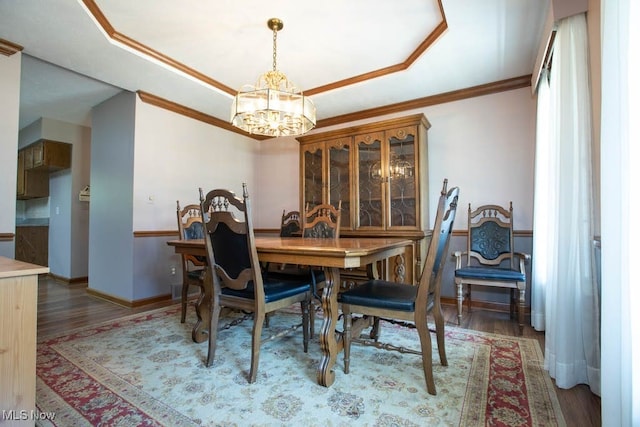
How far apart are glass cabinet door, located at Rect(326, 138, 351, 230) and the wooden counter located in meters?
2.85

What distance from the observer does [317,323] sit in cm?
262

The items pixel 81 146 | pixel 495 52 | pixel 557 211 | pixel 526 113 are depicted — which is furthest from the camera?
pixel 81 146

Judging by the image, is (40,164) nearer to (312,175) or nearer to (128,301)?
(128,301)

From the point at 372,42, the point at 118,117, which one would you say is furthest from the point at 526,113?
the point at 118,117

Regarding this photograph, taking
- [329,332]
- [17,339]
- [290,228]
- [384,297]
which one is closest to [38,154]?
[290,228]

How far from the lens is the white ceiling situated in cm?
209

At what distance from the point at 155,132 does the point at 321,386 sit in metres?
3.27

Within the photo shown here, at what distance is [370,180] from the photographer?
138 inches

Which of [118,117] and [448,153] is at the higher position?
[118,117]

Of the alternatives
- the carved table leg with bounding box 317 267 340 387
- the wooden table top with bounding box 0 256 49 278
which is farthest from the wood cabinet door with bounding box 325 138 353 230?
the wooden table top with bounding box 0 256 49 278

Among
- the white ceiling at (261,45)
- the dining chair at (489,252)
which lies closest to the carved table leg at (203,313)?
the white ceiling at (261,45)

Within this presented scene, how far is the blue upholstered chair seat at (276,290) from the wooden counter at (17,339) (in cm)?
89

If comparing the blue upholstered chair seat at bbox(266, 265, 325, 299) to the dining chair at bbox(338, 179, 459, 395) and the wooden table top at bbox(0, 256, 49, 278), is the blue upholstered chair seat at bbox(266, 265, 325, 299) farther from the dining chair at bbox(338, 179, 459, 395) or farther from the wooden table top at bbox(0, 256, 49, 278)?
the wooden table top at bbox(0, 256, 49, 278)

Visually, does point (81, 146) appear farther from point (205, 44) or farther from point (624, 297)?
point (624, 297)
